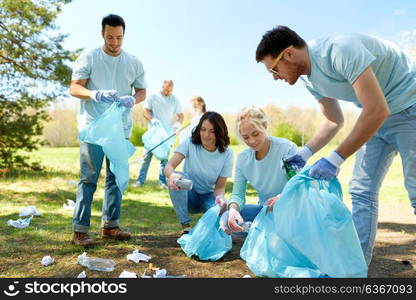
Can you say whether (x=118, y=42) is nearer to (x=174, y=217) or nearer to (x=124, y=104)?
(x=124, y=104)

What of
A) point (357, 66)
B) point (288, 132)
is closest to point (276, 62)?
point (357, 66)

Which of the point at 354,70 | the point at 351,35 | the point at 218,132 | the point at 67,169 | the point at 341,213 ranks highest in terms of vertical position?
the point at 351,35

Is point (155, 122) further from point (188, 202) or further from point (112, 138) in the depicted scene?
point (112, 138)

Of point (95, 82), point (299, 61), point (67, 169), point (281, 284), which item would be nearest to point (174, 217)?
point (95, 82)

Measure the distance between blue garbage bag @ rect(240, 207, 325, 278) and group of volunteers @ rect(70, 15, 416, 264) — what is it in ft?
0.35

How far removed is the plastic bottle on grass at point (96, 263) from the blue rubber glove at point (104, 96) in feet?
3.14

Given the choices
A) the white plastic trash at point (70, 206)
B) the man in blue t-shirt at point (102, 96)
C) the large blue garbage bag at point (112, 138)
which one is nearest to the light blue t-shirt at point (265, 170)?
the large blue garbage bag at point (112, 138)

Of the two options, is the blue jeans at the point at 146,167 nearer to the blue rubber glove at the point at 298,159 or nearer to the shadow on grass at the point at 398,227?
the shadow on grass at the point at 398,227

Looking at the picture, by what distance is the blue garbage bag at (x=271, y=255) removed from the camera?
6.22 ft

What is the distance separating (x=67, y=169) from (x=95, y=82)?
5324 mm

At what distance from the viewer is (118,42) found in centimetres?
268

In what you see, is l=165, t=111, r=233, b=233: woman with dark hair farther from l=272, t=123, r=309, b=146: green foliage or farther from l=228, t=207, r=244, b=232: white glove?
l=272, t=123, r=309, b=146: green foliage

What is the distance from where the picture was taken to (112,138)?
2646mm

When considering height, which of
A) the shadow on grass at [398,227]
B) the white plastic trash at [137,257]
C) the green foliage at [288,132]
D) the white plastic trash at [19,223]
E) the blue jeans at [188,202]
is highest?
the blue jeans at [188,202]
